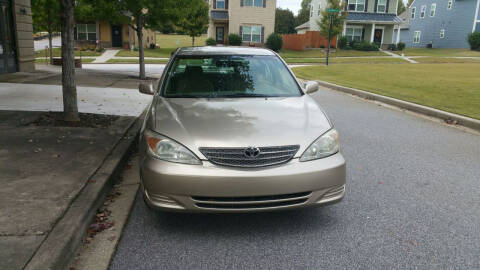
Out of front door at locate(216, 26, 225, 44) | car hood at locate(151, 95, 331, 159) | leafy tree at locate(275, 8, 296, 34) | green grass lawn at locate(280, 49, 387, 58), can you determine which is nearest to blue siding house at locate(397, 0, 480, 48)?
green grass lawn at locate(280, 49, 387, 58)

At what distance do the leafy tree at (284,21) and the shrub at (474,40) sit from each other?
147ft

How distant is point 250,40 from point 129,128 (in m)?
35.8

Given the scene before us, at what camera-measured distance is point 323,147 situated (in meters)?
3.69

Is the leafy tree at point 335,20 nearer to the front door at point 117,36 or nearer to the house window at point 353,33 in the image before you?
the house window at point 353,33

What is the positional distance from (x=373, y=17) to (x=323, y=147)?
46.8 metres

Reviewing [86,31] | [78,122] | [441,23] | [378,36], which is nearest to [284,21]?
[378,36]

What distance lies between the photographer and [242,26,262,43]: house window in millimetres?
41344

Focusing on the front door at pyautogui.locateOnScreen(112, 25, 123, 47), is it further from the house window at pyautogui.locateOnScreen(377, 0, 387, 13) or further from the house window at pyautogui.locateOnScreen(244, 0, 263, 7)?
the house window at pyautogui.locateOnScreen(377, 0, 387, 13)

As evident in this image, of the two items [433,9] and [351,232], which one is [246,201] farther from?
[433,9]

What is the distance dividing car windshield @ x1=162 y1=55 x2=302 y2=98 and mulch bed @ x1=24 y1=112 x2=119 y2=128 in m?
2.72

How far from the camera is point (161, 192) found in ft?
11.3

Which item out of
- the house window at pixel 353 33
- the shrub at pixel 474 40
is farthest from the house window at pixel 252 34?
the shrub at pixel 474 40

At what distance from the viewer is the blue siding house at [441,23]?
46438 millimetres

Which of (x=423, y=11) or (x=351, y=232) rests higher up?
(x=423, y=11)
